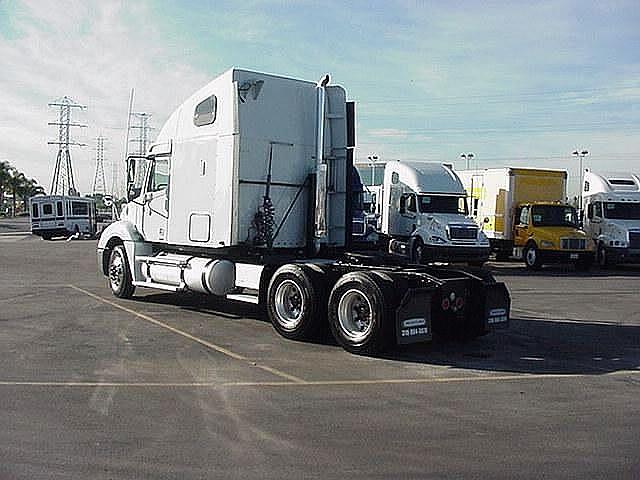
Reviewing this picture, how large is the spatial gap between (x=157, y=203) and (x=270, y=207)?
3017 mm

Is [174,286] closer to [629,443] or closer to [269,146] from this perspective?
[269,146]

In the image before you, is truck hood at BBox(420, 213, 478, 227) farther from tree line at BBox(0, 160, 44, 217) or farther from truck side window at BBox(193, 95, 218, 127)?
tree line at BBox(0, 160, 44, 217)

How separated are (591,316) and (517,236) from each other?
14193 mm

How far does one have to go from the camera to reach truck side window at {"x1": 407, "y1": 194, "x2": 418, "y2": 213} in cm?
2695

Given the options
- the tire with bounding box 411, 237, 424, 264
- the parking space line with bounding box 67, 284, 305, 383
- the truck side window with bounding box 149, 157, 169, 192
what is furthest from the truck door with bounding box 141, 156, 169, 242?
the tire with bounding box 411, 237, 424, 264

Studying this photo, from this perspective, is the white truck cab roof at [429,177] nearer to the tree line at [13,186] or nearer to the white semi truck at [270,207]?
the white semi truck at [270,207]

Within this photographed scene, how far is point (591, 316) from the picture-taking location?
50.2 feet

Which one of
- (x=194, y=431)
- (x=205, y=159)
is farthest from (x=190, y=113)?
(x=194, y=431)

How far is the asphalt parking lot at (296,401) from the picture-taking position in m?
6.19

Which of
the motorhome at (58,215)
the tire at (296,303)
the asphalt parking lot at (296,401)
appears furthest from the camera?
the motorhome at (58,215)

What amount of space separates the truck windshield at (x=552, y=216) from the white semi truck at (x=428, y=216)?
9.87ft

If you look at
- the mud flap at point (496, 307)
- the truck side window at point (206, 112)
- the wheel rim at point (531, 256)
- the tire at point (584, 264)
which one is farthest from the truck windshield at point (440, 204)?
the mud flap at point (496, 307)

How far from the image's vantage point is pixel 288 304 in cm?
1212

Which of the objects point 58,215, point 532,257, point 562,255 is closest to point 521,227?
point 532,257
